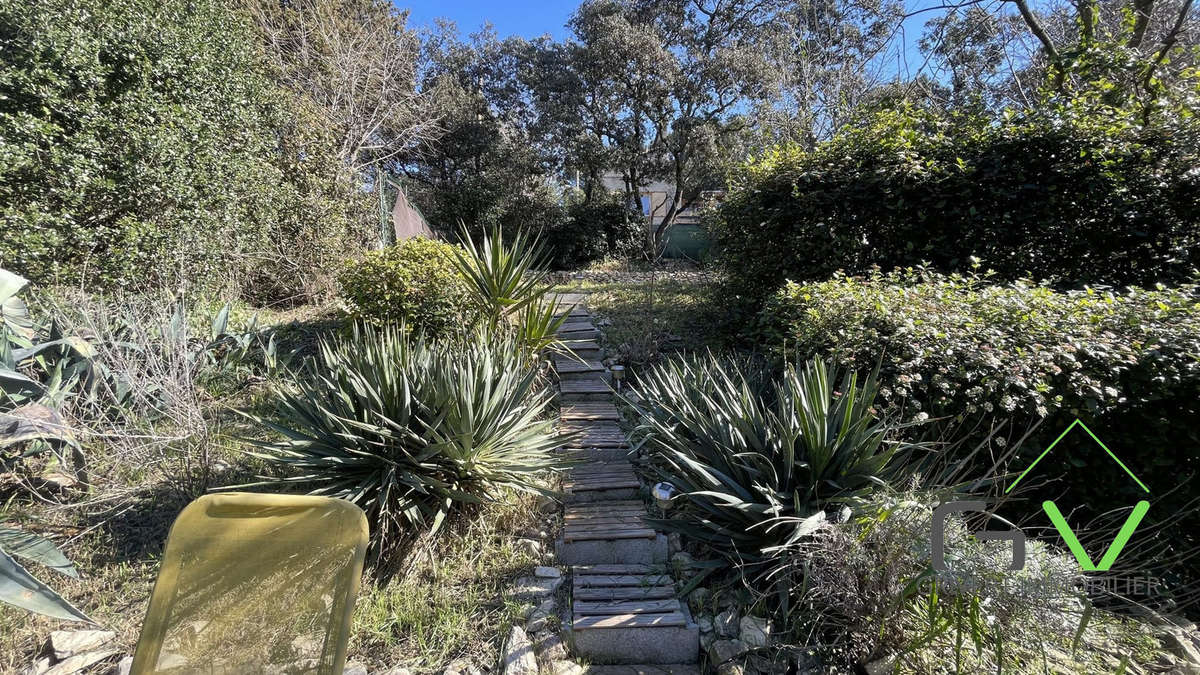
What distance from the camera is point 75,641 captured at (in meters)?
2.26

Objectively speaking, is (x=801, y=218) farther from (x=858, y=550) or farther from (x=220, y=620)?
(x=220, y=620)

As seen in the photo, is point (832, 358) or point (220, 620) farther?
point (832, 358)

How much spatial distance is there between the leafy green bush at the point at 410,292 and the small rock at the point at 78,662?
109 inches

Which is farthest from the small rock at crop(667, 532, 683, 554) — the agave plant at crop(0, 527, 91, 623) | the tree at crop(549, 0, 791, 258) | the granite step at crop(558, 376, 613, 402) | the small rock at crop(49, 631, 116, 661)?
the tree at crop(549, 0, 791, 258)

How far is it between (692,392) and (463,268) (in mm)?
2260

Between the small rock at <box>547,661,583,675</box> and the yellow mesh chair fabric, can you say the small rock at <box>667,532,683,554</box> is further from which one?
the yellow mesh chair fabric

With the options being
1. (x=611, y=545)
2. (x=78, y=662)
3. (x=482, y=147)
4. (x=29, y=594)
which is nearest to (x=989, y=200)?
(x=611, y=545)

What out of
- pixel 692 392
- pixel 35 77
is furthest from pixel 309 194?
pixel 692 392

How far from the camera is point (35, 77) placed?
13.5ft

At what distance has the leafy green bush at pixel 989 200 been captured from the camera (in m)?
4.23

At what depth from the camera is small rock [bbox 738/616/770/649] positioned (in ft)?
7.34

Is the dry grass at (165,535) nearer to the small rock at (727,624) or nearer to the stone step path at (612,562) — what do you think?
the stone step path at (612,562)

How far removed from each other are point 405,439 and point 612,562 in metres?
1.36

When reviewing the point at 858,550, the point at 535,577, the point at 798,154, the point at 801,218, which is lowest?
the point at 535,577
